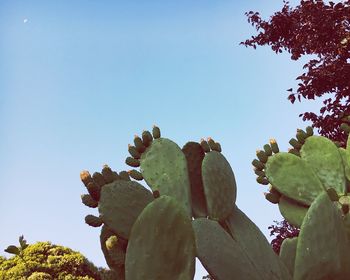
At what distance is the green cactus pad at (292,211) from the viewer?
13.4 ft

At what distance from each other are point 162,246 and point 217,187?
945 mm

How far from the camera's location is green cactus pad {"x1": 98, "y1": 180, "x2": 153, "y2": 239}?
124 inches

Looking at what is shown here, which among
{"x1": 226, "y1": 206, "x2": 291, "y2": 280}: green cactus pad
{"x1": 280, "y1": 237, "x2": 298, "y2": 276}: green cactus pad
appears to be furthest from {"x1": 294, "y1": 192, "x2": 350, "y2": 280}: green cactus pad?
{"x1": 280, "y1": 237, "x2": 298, "y2": 276}: green cactus pad

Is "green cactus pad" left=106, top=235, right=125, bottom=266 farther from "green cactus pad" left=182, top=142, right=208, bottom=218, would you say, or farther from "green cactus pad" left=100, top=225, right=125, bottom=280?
"green cactus pad" left=182, top=142, right=208, bottom=218

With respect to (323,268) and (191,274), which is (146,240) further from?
(323,268)

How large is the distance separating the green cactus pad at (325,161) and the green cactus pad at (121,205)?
147cm

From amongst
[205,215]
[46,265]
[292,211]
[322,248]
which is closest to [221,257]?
[205,215]

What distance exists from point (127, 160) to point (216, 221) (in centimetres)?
68

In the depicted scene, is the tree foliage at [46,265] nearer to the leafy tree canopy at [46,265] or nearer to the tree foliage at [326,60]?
the leafy tree canopy at [46,265]

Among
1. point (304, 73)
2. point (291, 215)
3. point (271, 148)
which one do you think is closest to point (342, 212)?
point (291, 215)

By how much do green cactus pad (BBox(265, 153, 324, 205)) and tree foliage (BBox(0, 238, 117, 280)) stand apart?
15.7 feet

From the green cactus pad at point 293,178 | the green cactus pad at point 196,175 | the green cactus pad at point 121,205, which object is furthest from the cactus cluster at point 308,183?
the green cactus pad at point 121,205

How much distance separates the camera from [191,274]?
9.14 feet

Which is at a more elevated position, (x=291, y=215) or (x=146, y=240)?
(x=291, y=215)
